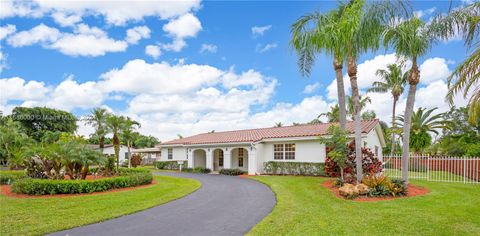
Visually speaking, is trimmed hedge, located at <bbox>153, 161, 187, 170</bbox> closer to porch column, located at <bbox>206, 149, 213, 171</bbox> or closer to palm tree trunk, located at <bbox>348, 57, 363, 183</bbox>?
porch column, located at <bbox>206, 149, 213, 171</bbox>

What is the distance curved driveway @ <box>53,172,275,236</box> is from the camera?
7293mm

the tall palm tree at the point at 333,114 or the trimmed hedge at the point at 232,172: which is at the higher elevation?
the tall palm tree at the point at 333,114

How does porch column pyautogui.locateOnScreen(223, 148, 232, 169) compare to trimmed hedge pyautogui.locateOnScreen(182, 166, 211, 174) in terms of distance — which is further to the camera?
trimmed hedge pyautogui.locateOnScreen(182, 166, 211, 174)

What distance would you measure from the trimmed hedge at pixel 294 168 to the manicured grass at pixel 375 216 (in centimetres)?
885

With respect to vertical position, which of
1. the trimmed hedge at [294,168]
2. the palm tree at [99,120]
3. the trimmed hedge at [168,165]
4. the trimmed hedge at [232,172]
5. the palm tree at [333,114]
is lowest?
the trimmed hedge at [168,165]

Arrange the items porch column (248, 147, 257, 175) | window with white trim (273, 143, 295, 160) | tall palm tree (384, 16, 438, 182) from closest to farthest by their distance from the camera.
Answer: tall palm tree (384, 16, 438, 182), window with white trim (273, 143, 295, 160), porch column (248, 147, 257, 175)

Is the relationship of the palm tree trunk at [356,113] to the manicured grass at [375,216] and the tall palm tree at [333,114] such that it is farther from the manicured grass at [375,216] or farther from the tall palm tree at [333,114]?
the tall palm tree at [333,114]

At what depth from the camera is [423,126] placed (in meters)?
29.5

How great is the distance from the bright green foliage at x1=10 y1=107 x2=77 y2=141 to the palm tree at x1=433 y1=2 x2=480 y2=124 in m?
55.6

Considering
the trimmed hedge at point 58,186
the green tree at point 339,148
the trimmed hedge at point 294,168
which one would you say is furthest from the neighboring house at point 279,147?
the trimmed hedge at point 58,186

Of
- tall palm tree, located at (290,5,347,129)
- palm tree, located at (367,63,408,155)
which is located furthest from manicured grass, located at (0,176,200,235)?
palm tree, located at (367,63,408,155)

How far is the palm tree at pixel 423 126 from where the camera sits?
2922cm

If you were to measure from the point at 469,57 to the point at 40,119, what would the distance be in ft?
194

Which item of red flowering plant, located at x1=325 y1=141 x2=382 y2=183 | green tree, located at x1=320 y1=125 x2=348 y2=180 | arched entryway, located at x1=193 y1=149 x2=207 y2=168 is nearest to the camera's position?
green tree, located at x1=320 y1=125 x2=348 y2=180
